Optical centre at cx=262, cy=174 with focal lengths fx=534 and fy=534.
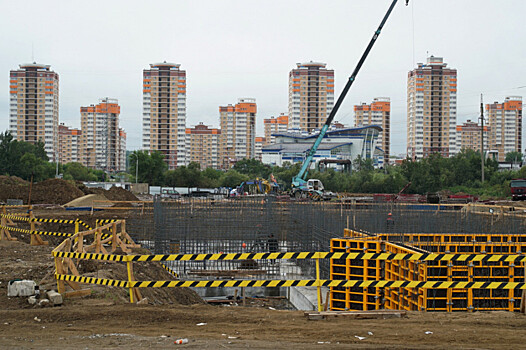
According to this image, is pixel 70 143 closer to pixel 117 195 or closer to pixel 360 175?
pixel 360 175

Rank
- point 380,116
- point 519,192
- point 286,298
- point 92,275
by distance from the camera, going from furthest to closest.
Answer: point 380,116 → point 519,192 → point 286,298 → point 92,275

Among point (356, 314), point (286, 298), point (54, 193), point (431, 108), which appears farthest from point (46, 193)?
point (431, 108)

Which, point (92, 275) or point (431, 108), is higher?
point (431, 108)

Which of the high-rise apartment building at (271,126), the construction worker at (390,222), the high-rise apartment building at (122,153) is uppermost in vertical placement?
the high-rise apartment building at (271,126)

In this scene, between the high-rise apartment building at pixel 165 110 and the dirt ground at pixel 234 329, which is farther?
the high-rise apartment building at pixel 165 110

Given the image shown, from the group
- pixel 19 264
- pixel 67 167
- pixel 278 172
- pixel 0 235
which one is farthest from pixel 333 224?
pixel 67 167

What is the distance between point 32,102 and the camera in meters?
124

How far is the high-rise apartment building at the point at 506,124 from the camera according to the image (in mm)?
155500

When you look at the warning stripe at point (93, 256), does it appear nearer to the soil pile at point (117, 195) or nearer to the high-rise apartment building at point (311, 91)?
the soil pile at point (117, 195)

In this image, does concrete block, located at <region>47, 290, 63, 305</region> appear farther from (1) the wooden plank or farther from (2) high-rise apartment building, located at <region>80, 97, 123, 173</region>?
(2) high-rise apartment building, located at <region>80, 97, 123, 173</region>

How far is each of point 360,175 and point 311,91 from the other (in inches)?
2625

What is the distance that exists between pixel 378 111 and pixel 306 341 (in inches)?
5603

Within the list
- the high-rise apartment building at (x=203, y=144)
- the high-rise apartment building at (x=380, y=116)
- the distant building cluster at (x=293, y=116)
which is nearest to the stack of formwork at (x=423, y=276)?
the distant building cluster at (x=293, y=116)

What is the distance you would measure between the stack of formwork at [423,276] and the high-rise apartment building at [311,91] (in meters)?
117
